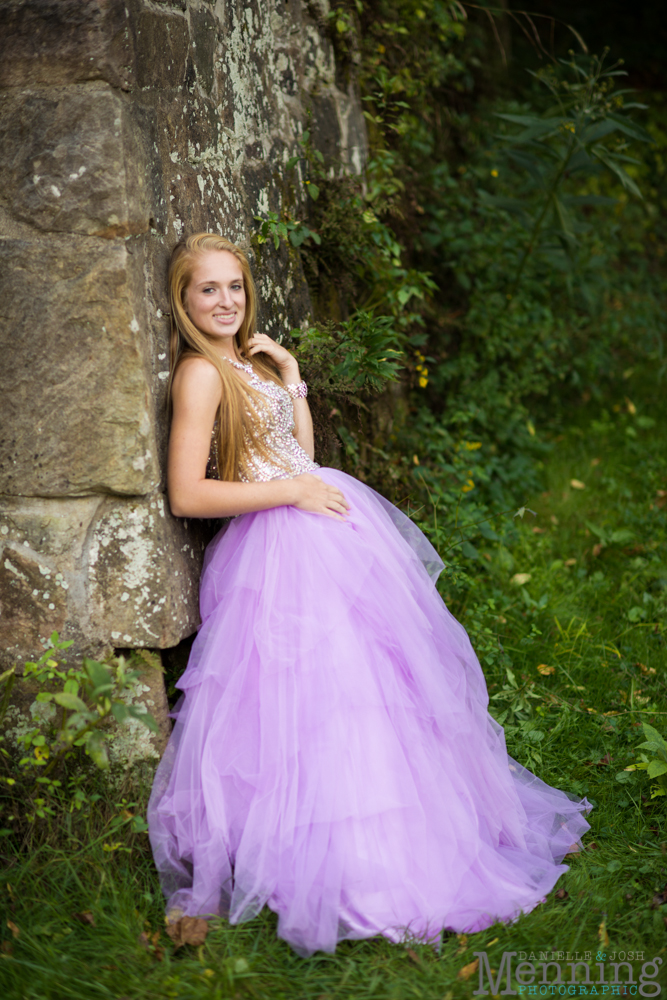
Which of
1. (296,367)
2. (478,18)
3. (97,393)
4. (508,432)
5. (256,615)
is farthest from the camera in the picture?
(478,18)

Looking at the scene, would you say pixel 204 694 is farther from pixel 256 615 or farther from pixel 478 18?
pixel 478 18

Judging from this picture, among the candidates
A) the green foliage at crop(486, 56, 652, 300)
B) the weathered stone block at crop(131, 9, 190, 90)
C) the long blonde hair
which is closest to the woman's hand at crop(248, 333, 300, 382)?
the long blonde hair

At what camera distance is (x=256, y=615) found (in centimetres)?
211

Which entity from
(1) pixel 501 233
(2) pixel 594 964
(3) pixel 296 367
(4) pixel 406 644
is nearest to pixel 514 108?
(1) pixel 501 233

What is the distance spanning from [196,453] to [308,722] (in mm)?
805

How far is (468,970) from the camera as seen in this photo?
1815 millimetres

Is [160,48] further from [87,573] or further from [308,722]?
[308,722]

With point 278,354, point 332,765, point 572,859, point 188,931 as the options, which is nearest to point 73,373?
point 278,354

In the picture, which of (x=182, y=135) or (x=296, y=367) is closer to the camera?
(x=182, y=135)

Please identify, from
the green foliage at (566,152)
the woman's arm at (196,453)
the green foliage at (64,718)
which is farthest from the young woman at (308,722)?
the green foliage at (566,152)

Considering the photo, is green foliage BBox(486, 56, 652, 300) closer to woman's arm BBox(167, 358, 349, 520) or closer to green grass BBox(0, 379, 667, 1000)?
green grass BBox(0, 379, 667, 1000)

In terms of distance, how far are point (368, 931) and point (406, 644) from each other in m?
0.75

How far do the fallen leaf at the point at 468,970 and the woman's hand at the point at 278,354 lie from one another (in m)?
1.80

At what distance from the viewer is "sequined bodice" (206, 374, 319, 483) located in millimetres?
2301
